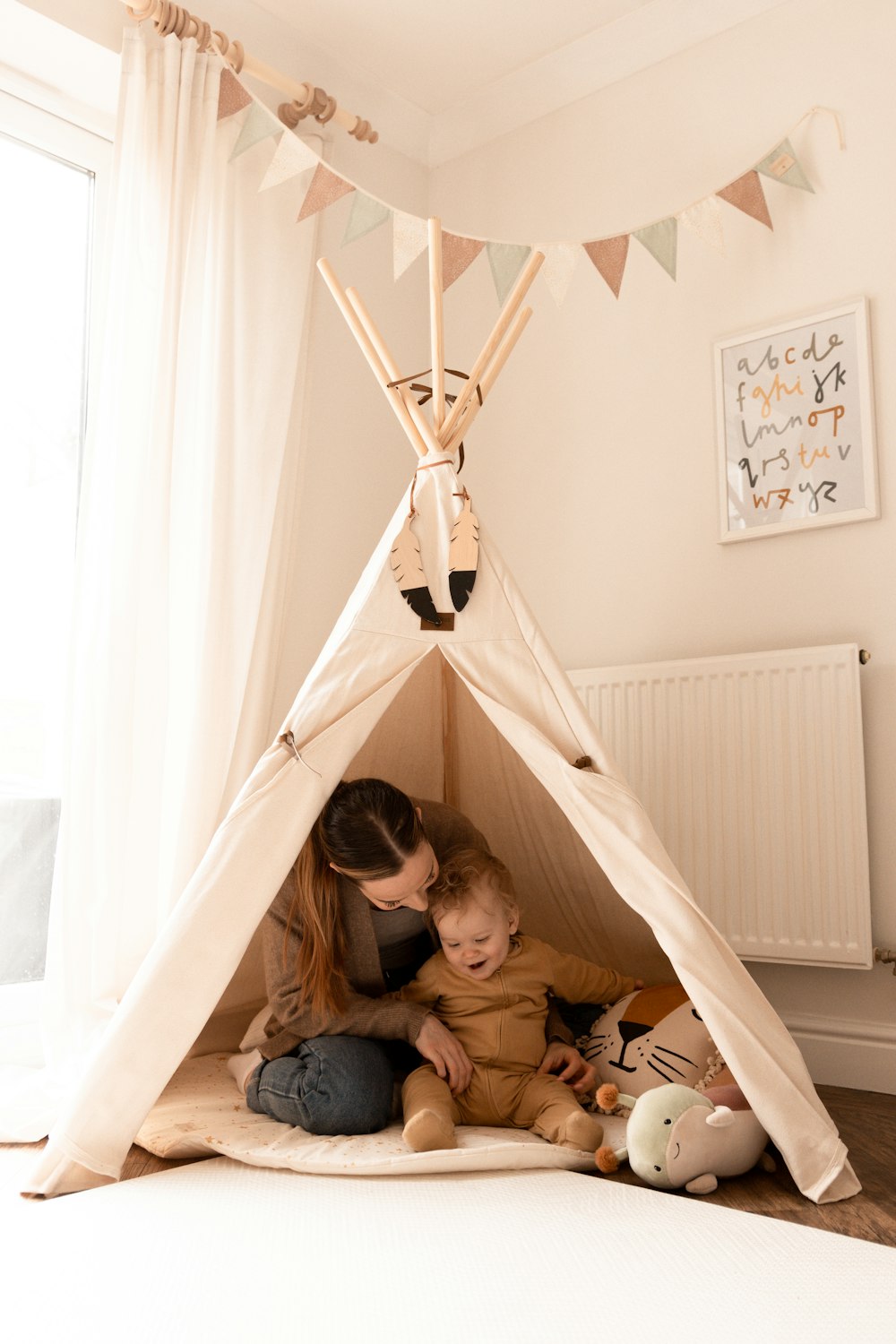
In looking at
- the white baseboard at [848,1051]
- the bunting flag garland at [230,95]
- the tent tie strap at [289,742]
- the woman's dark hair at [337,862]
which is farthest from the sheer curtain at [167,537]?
the white baseboard at [848,1051]

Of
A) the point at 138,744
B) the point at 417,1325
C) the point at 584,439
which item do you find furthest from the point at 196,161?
the point at 417,1325

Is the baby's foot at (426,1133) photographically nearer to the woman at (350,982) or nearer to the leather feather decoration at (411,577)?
the woman at (350,982)

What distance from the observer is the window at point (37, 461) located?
2.41 meters

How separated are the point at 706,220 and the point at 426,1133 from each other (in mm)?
1970

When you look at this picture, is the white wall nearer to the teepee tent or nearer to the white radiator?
the white radiator

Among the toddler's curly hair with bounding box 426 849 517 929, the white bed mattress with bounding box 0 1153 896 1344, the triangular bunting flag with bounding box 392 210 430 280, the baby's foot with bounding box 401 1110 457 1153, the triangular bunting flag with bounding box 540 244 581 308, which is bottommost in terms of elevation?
the white bed mattress with bounding box 0 1153 896 1344

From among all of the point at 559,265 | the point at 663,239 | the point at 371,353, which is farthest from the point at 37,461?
the point at 663,239

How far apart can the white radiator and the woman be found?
0.57 meters

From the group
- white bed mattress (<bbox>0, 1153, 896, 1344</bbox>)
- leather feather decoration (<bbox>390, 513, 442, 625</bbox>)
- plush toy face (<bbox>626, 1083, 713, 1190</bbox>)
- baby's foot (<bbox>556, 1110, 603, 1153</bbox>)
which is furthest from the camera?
leather feather decoration (<bbox>390, 513, 442, 625</bbox>)

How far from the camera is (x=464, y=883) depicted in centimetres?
204

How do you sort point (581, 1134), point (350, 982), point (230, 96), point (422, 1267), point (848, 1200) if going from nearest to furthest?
point (422, 1267) → point (848, 1200) → point (581, 1134) → point (350, 982) → point (230, 96)

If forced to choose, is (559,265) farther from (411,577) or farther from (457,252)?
(411,577)

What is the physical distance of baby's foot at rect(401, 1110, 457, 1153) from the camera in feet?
5.74

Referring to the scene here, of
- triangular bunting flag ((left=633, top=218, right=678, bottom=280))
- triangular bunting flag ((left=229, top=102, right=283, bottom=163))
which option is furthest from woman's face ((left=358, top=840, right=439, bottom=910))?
triangular bunting flag ((left=229, top=102, right=283, bottom=163))
